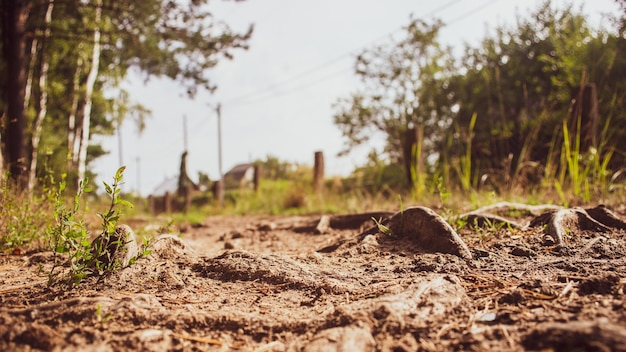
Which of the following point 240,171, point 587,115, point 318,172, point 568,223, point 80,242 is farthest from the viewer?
point 240,171

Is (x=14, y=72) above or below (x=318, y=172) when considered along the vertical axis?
above

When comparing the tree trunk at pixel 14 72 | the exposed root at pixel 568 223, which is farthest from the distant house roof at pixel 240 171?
the exposed root at pixel 568 223

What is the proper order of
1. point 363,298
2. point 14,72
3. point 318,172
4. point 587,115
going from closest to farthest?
1. point 363,298
2. point 587,115
3. point 14,72
4. point 318,172

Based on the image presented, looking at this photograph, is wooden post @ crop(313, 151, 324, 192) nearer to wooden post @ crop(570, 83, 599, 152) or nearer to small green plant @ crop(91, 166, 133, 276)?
wooden post @ crop(570, 83, 599, 152)

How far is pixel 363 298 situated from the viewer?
1801 millimetres

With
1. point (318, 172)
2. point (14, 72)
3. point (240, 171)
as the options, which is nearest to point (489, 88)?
point (318, 172)

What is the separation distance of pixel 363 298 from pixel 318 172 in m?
8.45

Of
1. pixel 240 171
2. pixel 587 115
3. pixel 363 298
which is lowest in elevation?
pixel 363 298

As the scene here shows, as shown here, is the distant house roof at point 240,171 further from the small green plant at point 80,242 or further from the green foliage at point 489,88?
the small green plant at point 80,242

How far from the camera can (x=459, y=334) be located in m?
1.43

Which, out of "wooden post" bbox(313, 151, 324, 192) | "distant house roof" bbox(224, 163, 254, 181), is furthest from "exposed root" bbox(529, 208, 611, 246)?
"distant house roof" bbox(224, 163, 254, 181)

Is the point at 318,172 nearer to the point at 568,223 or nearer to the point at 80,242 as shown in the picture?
the point at 568,223

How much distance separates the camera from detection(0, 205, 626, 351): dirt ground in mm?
1391

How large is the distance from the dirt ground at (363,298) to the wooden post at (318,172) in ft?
22.3
